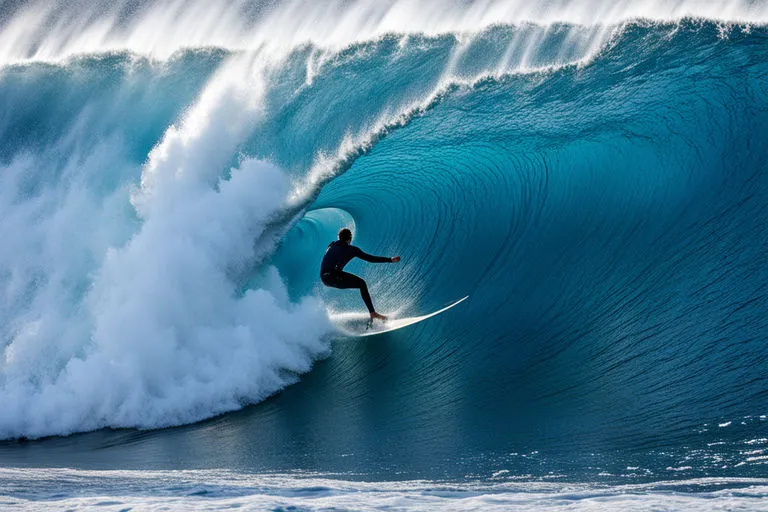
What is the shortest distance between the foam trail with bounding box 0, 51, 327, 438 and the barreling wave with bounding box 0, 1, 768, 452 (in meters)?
0.02

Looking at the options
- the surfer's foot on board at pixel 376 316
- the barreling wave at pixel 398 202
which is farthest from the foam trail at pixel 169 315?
the surfer's foot on board at pixel 376 316

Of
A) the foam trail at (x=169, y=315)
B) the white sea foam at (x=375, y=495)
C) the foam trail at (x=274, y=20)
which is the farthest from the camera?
the foam trail at (x=274, y=20)

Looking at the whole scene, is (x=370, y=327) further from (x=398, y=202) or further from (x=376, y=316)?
(x=398, y=202)

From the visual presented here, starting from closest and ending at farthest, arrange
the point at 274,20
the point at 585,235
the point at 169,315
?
the point at 169,315
the point at 585,235
the point at 274,20

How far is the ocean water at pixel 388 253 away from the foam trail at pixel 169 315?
1.2 inches

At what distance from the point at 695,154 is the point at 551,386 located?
3.95 metres

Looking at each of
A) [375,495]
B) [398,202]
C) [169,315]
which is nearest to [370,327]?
[169,315]

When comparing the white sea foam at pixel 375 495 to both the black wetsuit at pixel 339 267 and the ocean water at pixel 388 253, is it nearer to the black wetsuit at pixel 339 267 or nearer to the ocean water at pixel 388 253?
the ocean water at pixel 388 253

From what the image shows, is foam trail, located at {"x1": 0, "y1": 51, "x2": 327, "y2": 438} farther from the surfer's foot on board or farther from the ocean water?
the surfer's foot on board

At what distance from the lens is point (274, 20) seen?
38.7 feet

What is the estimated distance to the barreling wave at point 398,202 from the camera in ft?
21.4

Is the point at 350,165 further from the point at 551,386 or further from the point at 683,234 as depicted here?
the point at 551,386

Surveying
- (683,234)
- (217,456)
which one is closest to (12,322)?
(217,456)

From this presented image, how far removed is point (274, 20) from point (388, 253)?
4.61m
